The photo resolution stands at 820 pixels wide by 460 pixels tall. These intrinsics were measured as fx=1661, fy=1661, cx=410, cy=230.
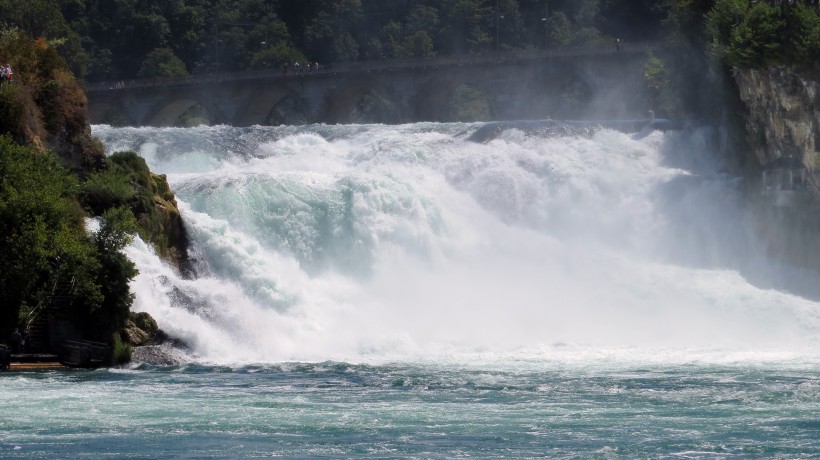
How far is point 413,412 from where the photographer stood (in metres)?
28.1

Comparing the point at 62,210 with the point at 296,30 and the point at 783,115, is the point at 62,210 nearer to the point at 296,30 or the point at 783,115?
the point at 783,115

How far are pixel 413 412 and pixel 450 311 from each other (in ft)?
46.1

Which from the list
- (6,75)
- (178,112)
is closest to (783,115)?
(6,75)

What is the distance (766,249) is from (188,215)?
17924 mm

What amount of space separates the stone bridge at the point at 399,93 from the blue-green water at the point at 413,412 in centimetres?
4647

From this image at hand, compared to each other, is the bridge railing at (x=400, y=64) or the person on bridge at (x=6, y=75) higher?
the bridge railing at (x=400, y=64)

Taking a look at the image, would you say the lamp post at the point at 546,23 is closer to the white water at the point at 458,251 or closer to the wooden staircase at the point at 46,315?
the white water at the point at 458,251

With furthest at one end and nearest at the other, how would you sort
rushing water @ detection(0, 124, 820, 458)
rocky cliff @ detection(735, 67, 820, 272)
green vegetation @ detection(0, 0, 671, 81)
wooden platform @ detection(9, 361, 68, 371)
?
1. green vegetation @ detection(0, 0, 671, 81)
2. rocky cliff @ detection(735, 67, 820, 272)
3. wooden platform @ detection(9, 361, 68, 371)
4. rushing water @ detection(0, 124, 820, 458)

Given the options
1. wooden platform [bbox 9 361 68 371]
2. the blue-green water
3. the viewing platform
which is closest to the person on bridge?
the viewing platform

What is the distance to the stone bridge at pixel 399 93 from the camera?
80.6 meters

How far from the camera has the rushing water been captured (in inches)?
1040

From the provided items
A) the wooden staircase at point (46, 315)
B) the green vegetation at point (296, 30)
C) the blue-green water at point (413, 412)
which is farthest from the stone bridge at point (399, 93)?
the wooden staircase at point (46, 315)

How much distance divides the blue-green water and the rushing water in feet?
0.29

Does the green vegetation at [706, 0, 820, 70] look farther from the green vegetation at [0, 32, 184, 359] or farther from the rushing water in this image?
the green vegetation at [0, 32, 184, 359]
